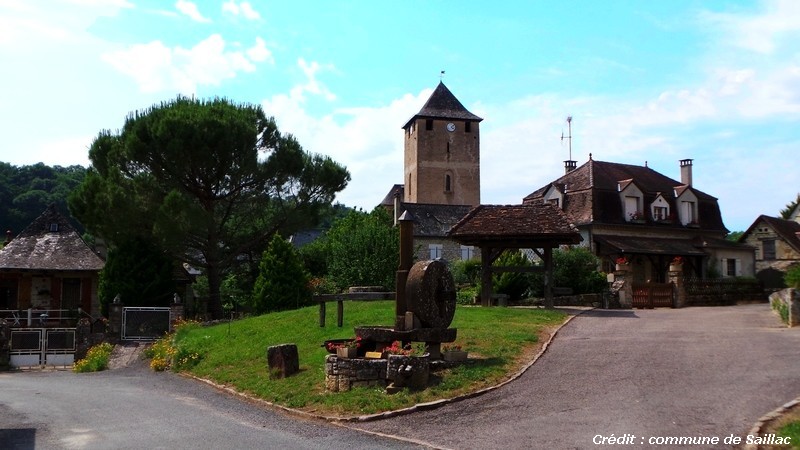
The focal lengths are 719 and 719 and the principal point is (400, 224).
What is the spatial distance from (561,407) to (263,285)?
61.5 feet

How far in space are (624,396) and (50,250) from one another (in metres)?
29.4

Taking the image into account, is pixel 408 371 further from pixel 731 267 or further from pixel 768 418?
pixel 731 267

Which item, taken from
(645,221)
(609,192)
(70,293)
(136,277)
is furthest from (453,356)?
(645,221)

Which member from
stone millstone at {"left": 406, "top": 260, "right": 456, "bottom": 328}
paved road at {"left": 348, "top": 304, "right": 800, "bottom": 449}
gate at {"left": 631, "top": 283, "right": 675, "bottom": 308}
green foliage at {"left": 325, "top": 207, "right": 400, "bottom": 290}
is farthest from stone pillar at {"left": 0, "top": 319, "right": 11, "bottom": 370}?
gate at {"left": 631, "top": 283, "right": 675, "bottom": 308}

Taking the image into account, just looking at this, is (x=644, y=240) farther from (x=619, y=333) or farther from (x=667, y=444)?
(x=667, y=444)

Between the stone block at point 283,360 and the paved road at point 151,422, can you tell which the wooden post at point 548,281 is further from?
the paved road at point 151,422

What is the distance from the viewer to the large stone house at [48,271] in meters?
31.6

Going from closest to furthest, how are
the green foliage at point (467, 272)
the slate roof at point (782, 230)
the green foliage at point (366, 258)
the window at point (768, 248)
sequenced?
the green foliage at point (366, 258), the green foliage at point (467, 272), the slate roof at point (782, 230), the window at point (768, 248)

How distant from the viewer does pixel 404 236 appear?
1403cm

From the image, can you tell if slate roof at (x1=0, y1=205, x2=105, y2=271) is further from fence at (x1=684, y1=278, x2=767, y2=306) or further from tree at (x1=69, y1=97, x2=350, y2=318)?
fence at (x1=684, y1=278, x2=767, y2=306)

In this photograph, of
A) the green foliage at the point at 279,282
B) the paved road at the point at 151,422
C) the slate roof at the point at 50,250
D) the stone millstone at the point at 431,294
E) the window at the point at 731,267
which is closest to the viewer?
the paved road at the point at 151,422

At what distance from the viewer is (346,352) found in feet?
41.2

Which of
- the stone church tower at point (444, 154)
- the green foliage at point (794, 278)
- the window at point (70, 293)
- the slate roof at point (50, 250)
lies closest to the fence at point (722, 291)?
the green foliage at point (794, 278)

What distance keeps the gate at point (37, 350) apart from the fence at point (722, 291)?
23.8 m
